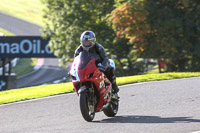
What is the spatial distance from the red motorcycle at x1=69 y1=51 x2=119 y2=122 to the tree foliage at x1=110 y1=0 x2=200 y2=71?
575 inches

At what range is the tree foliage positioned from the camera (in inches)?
905

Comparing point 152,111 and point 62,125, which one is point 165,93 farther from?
point 62,125

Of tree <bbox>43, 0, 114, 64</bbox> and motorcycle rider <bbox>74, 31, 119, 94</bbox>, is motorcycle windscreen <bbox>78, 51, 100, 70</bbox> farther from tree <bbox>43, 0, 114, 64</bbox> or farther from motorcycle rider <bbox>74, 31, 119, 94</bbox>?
tree <bbox>43, 0, 114, 64</bbox>

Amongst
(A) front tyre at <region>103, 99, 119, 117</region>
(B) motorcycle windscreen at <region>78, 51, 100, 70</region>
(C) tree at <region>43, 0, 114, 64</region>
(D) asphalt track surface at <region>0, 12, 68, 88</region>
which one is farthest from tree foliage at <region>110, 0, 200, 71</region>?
(D) asphalt track surface at <region>0, 12, 68, 88</region>

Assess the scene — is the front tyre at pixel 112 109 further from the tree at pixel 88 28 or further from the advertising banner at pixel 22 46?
the advertising banner at pixel 22 46

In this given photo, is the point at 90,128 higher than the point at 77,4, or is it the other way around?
the point at 77,4

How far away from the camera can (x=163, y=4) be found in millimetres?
23781

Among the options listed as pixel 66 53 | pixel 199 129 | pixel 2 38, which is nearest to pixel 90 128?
pixel 199 129

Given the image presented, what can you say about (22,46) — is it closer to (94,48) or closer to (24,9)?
(94,48)

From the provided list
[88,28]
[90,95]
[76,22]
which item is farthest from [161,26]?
[90,95]

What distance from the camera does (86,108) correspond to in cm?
812

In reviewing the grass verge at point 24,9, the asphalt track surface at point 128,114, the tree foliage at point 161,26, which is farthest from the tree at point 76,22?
the grass verge at point 24,9

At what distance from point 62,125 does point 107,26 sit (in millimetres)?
23240

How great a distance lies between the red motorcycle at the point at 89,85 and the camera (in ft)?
26.8
